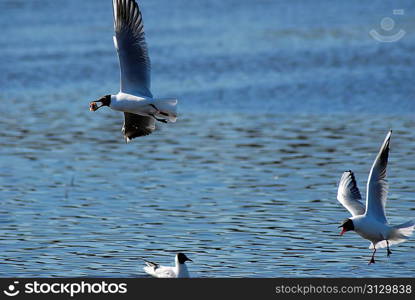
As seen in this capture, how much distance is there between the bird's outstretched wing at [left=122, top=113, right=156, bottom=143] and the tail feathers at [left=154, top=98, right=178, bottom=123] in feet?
4.27

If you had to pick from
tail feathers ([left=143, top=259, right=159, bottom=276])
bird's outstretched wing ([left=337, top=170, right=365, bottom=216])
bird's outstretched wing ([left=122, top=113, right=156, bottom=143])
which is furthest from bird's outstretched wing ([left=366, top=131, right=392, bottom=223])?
bird's outstretched wing ([left=122, top=113, right=156, bottom=143])

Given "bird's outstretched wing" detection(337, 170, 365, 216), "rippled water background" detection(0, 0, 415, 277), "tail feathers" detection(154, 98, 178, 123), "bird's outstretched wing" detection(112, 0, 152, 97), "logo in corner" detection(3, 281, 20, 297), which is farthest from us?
"rippled water background" detection(0, 0, 415, 277)

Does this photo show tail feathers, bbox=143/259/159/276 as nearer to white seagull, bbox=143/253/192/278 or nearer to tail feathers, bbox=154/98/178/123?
white seagull, bbox=143/253/192/278

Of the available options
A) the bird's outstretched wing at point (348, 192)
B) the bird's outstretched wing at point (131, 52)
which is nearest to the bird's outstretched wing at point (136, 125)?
the bird's outstretched wing at point (131, 52)

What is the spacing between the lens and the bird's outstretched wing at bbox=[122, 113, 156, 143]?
49.7ft

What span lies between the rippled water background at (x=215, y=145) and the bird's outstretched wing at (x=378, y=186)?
35.2 inches

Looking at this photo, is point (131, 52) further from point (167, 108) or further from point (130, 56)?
point (167, 108)

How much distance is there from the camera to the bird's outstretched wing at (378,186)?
43.1 ft

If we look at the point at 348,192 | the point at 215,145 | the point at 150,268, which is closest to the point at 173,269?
the point at 150,268

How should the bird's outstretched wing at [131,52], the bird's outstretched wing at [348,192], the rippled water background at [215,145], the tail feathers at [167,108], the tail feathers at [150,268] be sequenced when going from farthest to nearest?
→ 1. the rippled water background at [215,145]
2. the bird's outstretched wing at [131,52]
3. the bird's outstretched wing at [348,192]
4. the tail feathers at [167,108]
5. the tail feathers at [150,268]

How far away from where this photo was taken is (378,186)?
43.6ft

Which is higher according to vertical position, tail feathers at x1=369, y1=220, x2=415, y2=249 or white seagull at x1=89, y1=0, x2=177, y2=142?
white seagull at x1=89, y1=0, x2=177, y2=142

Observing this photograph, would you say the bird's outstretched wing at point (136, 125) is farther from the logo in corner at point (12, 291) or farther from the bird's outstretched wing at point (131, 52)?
the logo in corner at point (12, 291)

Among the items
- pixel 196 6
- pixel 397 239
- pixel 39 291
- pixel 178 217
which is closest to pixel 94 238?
pixel 178 217
